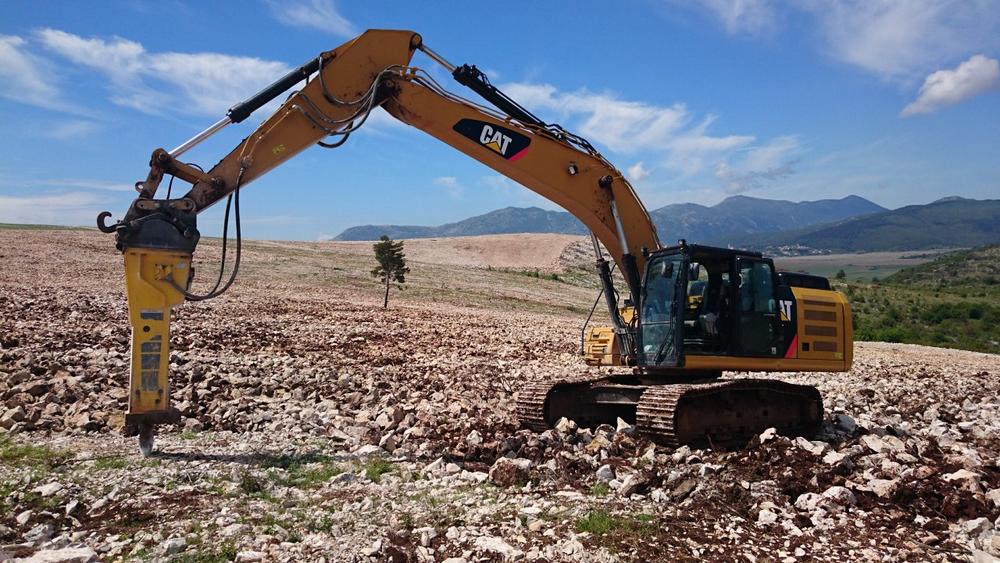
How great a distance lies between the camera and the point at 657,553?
5.22m

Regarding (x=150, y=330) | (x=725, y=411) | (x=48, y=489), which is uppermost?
(x=150, y=330)

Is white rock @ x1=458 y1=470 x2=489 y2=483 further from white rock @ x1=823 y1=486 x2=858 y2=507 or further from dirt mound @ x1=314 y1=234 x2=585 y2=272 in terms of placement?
dirt mound @ x1=314 y1=234 x2=585 y2=272

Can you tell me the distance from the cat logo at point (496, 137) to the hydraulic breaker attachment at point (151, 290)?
350 centimetres

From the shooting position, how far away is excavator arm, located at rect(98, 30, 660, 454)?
24.0ft

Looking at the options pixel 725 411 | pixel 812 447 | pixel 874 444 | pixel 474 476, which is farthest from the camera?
pixel 725 411

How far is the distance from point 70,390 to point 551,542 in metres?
6.91

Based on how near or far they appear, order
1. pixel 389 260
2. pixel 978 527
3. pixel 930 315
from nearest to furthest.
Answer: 1. pixel 978 527
2. pixel 389 260
3. pixel 930 315

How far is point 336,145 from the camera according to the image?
8766mm

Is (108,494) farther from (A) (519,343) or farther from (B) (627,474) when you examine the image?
(A) (519,343)

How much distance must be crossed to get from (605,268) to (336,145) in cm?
380

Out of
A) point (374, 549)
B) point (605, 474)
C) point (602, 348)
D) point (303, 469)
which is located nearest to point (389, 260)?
point (602, 348)

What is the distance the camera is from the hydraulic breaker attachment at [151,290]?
714 centimetres

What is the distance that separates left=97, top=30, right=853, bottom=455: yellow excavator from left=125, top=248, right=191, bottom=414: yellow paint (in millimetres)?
23

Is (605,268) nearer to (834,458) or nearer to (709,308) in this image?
(709,308)
